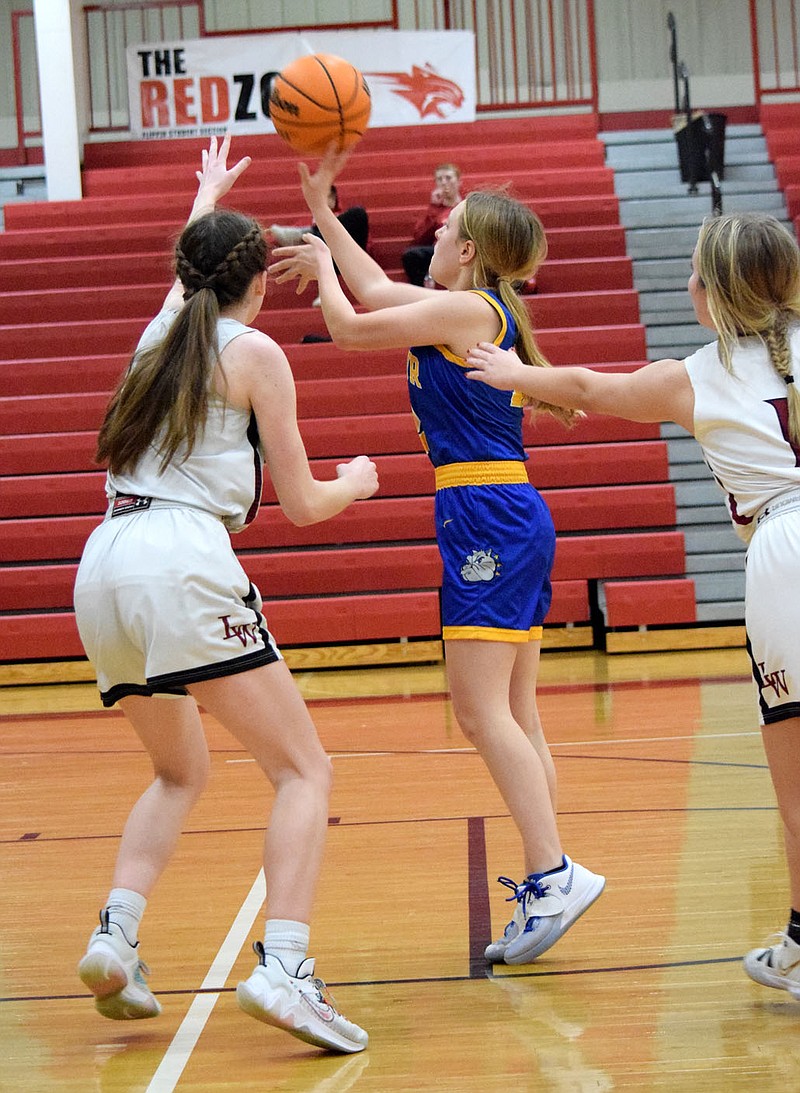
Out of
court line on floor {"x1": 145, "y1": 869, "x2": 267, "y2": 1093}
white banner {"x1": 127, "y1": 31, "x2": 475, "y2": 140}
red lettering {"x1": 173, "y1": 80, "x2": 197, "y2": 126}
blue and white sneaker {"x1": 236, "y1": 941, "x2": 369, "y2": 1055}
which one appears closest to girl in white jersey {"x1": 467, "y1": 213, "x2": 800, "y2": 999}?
blue and white sneaker {"x1": 236, "y1": 941, "x2": 369, "y2": 1055}

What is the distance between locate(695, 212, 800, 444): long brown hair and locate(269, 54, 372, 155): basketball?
1.34 metres

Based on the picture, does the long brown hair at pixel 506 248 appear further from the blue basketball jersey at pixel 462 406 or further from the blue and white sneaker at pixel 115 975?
the blue and white sneaker at pixel 115 975

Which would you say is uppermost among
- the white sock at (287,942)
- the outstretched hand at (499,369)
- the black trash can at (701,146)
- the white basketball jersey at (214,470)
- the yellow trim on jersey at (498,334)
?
the black trash can at (701,146)

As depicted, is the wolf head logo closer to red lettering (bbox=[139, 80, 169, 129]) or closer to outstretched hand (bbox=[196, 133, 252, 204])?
red lettering (bbox=[139, 80, 169, 129])

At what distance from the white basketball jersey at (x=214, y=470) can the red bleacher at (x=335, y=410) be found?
5.42 m

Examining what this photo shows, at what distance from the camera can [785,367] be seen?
7.79ft

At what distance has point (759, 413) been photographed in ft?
7.72

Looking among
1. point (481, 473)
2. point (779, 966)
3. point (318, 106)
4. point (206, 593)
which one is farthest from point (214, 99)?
point (779, 966)

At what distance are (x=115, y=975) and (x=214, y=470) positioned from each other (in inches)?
37.7

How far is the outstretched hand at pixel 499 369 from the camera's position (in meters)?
2.56

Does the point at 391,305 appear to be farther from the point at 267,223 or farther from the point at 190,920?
the point at 267,223

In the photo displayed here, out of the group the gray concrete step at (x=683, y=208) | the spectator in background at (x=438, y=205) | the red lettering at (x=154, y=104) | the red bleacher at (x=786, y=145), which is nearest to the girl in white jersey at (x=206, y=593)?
the spectator in background at (x=438, y=205)

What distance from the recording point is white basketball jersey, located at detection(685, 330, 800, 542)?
2.35 metres

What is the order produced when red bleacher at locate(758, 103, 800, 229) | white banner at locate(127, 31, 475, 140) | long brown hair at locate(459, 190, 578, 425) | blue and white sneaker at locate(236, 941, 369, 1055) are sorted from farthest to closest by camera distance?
white banner at locate(127, 31, 475, 140) < red bleacher at locate(758, 103, 800, 229) < long brown hair at locate(459, 190, 578, 425) < blue and white sneaker at locate(236, 941, 369, 1055)
